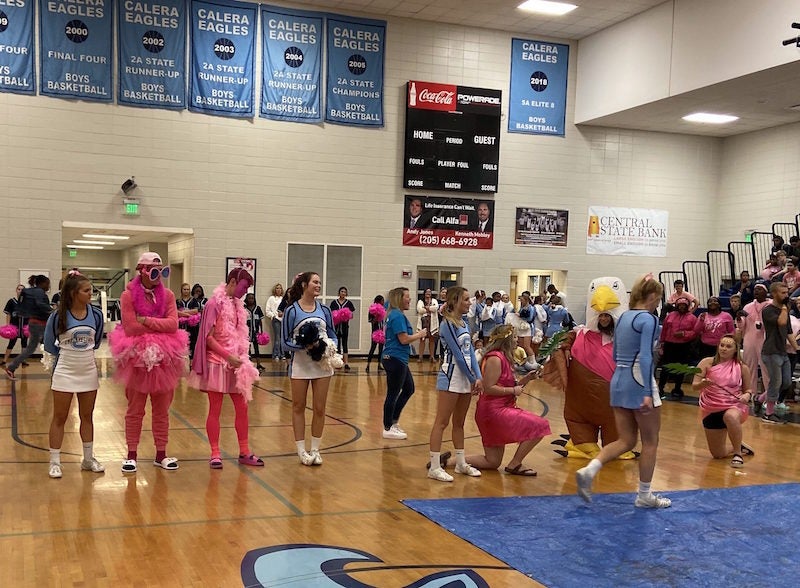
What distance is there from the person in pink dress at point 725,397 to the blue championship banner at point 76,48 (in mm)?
12884

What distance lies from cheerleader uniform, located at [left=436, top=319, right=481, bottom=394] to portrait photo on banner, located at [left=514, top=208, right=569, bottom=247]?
13.0 m

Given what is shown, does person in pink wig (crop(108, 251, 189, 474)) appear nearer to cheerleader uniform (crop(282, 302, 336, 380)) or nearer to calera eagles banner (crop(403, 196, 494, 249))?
cheerleader uniform (crop(282, 302, 336, 380))

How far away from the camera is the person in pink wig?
640cm

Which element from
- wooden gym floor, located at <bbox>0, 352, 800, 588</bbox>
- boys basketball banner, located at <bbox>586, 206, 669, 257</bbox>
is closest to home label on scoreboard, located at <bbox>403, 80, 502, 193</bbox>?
boys basketball banner, located at <bbox>586, 206, 669, 257</bbox>


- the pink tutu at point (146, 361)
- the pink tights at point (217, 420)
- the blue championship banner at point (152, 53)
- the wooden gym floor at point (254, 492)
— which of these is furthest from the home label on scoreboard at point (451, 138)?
the pink tutu at point (146, 361)

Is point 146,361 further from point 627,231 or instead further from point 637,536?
point 627,231

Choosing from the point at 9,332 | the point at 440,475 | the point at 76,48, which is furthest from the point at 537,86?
the point at 440,475

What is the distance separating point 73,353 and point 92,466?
0.97 meters

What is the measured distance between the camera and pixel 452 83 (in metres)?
18.5

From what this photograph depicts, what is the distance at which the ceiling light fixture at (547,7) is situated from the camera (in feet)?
55.6

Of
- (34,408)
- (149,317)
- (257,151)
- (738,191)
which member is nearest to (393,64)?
(257,151)

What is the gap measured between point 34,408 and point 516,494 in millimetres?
6471

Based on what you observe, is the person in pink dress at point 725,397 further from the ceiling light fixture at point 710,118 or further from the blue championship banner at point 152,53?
the blue championship banner at point 152,53

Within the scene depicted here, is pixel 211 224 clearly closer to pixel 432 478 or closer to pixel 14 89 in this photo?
pixel 14 89
